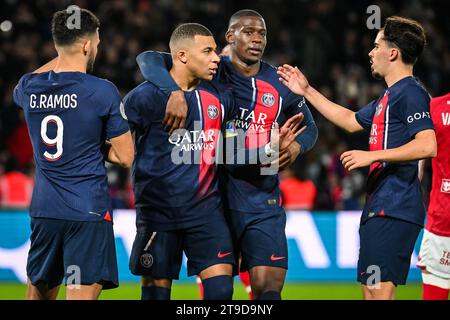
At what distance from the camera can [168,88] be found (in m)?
5.53

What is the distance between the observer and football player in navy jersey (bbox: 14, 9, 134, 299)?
501 centimetres

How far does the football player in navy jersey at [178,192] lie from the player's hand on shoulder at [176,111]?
0.08 m

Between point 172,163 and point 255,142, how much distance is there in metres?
0.75

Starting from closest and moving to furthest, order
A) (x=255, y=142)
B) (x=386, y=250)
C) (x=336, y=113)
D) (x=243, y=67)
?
1. (x=386, y=250)
2. (x=336, y=113)
3. (x=255, y=142)
4. (x=243, y=67)

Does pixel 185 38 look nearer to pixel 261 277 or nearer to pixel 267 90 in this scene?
pixel 267 90

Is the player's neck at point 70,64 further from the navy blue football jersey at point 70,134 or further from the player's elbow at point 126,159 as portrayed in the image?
the player's elbow at point 126,159

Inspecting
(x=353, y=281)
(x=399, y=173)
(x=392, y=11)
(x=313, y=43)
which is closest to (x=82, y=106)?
Result: (x=399, y=173)

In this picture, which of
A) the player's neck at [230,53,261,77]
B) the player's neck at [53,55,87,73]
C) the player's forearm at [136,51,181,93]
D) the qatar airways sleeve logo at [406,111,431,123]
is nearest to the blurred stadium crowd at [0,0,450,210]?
the player's neck at [230,53,261,77]

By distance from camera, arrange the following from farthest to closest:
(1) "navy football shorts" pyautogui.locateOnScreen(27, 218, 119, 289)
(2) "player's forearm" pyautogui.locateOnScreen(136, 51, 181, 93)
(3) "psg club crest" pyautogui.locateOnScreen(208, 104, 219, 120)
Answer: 1. (3) "psg club crest" pyautogui.locateOnScreen(208, 104, 219, 120)
2. (2) "player's forearm" pyautogui.locateOnScreen(136, 51, 181, 93)
3. (1) "navy football shorts" pyautogui.locateOnScreen(27, 218, 119, 289)

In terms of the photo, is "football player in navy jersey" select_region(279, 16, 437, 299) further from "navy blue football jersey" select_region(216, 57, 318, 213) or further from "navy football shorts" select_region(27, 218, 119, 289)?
"navy football shorts" select_region(27, 218, 119, 289)

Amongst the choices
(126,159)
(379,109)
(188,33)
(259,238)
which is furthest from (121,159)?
(379,109)

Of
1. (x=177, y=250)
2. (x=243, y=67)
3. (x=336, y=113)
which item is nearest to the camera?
(x=177, y=250)

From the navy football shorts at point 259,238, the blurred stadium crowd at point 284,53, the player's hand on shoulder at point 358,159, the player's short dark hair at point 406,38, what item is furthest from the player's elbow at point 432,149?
the blurred stadium crowd at point 284,53

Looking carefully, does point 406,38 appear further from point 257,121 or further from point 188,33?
point 188,33
